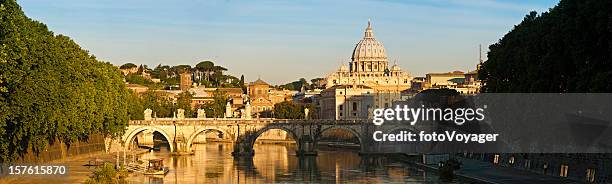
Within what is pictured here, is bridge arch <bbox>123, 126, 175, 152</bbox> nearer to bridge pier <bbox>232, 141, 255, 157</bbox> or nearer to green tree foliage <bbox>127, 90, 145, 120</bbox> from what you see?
green tree foliage <bbox>127, 90, 145, 120</bbox>

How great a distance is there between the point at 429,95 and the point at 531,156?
188 feet

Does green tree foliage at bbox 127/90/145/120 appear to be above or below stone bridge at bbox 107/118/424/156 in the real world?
above

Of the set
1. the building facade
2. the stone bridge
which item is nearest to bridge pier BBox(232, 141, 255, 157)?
the stone bridge

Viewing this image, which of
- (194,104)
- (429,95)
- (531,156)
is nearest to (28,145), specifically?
(531,156)

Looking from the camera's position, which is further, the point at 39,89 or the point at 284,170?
the point at 284,170

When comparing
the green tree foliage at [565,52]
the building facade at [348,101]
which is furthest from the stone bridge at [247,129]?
the building facade at [348,101]

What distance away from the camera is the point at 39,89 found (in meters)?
46.8

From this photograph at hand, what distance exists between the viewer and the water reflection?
65.3 meters

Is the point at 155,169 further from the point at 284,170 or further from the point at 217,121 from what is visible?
the point at 217,121

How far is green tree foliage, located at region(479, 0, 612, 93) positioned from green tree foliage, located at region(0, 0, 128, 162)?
23.0 m

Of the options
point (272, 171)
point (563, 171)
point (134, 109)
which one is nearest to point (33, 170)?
point (272, 171)

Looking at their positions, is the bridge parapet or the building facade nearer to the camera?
the bridge parapet

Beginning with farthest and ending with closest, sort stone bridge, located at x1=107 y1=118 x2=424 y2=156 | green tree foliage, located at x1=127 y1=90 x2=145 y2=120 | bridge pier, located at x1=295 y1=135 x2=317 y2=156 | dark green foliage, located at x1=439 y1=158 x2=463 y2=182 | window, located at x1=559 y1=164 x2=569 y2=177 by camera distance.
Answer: bridge pier, located at x1=295 y1=135 x2=317 y2=156
stone bridge, located at x1=107 y1=118 x2=424 y2=156
green tree foliage, located at x1=127 y1=90 x2=145 y2=120
dark green foliage, located at x1=439 y1=158 x2=463 y2=182
window, located at x1=559 y1=164 x2=569 y2=177

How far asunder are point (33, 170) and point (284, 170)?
2565 centimetres
